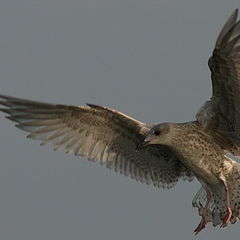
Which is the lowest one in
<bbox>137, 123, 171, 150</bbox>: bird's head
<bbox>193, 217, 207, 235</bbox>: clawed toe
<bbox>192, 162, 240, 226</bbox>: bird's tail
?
<bbox>193, 217, 207, 235</bbox>: clawed toe

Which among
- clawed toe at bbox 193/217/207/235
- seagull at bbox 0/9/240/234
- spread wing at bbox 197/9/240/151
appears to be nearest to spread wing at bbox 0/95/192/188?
seagull at bbox 0/9/240/234

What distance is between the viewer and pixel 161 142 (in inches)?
583

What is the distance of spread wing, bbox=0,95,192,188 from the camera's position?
15.3 m

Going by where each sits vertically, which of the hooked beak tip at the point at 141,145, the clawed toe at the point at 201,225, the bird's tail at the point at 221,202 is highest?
the hooked beak tip at the point at 141,145

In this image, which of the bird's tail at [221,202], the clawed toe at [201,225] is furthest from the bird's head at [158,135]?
the clawed toe at [201,225]

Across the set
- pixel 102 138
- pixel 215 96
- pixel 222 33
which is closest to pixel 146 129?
pixel 102 138

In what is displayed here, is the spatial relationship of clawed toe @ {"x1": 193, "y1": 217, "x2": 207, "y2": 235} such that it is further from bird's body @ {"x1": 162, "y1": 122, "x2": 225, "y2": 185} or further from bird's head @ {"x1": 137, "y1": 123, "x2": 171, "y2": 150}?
bird's head @ {"x1": 137, "y1": 123, "x2": 171, "y2": 150}

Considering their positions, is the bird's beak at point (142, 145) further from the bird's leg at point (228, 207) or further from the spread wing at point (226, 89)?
the bird's leg at point (228, 207)

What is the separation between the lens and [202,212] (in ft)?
51.0

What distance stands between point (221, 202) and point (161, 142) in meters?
1.61

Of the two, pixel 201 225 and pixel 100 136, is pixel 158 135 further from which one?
pixel 201 225

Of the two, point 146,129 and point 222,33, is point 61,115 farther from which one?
point 222,33

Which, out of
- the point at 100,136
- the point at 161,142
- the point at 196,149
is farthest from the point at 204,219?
the point at 100,136

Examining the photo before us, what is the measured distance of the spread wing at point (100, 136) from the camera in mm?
15320
